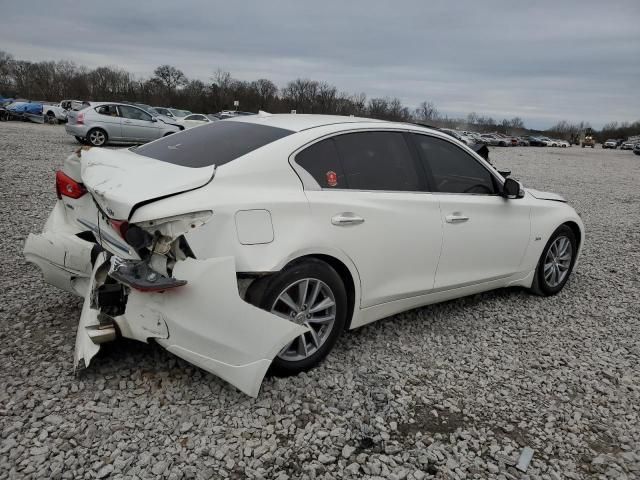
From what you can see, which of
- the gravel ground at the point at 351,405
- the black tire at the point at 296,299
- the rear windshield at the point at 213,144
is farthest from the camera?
the rear windshield at the point at 213,144

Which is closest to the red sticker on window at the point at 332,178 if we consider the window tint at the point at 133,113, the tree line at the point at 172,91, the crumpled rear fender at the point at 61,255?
the crumpled rear fender at the point at 61,255

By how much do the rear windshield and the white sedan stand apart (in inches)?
0.7

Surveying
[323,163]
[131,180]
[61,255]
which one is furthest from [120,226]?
[323,163]

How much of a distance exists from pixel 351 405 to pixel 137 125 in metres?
15.8

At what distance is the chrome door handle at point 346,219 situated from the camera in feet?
10.1

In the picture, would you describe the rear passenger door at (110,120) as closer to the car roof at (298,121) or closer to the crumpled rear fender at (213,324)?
the car roof at (298,121)

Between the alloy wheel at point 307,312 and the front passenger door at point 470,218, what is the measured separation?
1.07 meters

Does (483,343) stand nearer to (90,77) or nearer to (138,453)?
(138,453)

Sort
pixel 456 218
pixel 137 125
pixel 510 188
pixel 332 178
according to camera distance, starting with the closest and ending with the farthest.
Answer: pixel 332 178, pixel 456 218, pixel 510 188, pixel 137 125

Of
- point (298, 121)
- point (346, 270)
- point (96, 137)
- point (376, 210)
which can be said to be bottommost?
→ point (96, 137)

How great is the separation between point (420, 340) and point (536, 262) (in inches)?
65.0

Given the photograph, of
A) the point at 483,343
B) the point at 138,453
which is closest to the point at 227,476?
the point at 138,453

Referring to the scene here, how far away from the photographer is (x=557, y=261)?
499cm

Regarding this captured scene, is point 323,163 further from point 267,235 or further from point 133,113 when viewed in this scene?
point 133,113
